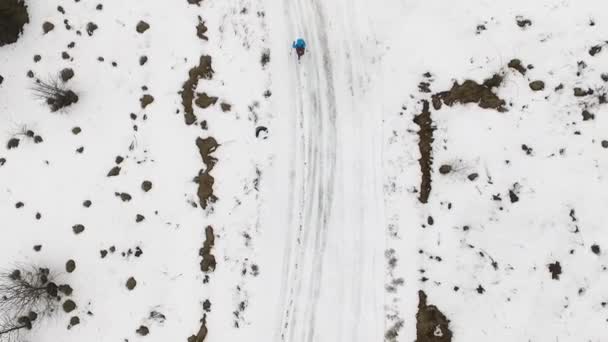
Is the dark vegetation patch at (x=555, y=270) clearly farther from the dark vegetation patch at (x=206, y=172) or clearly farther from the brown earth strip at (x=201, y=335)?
the brown earth strip at (x=201, y=335)

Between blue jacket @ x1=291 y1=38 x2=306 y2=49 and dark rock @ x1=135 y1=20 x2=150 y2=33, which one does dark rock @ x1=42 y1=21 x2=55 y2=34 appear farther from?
blue jacket @ x1=291 y1=38 x2=306 y2=49

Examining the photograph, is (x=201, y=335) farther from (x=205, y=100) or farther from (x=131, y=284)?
(x=205, y=100)

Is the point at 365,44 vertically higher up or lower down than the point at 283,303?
higher up

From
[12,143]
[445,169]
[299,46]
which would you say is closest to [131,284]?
[12,143]

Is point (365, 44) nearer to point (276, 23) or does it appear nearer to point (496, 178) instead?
point (276, 23)

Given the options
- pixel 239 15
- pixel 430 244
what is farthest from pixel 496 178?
pixel 239 15

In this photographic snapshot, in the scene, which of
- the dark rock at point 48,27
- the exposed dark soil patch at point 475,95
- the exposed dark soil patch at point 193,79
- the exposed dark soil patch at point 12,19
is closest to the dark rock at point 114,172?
the exposed dark soil patch at point 193,79
